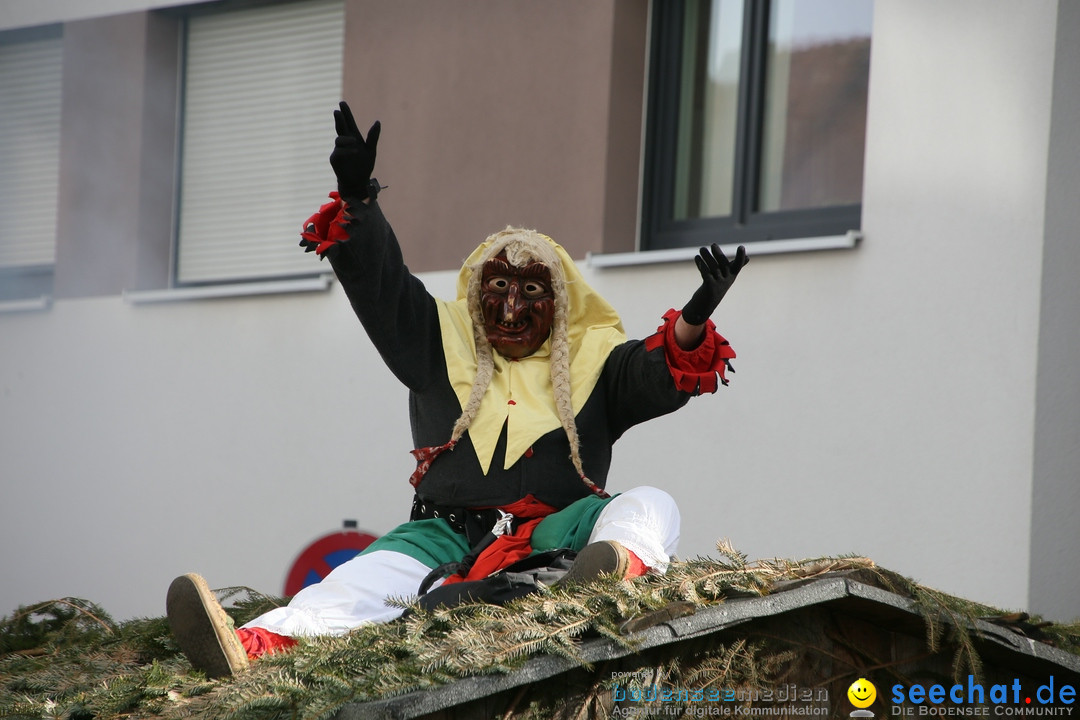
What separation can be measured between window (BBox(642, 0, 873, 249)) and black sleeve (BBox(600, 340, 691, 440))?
2026 mm

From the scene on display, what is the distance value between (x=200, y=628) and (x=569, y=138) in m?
3.61

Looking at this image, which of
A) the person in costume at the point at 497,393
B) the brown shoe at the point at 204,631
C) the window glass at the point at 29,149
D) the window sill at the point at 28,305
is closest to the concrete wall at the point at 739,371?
the window sill at the point at 28,305

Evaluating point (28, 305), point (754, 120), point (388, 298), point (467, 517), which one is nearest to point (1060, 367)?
point (754, 120)

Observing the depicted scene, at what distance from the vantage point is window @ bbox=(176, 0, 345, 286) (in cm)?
677

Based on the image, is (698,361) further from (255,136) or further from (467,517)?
(255,136)

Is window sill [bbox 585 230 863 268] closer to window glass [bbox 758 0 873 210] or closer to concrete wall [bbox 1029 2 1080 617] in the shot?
window glass [bbox 758 0 873 210]

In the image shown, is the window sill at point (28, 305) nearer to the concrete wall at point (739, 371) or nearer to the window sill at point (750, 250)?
the concrete wall at point (739, 371)

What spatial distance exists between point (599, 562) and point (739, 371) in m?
2.76

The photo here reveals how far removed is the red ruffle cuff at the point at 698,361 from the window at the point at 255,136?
3814mm

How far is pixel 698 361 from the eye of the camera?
3.21m

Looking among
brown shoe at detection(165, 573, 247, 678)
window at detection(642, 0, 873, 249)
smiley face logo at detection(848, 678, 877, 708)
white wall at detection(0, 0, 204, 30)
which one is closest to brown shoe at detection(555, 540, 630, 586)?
smiley face logo at detection(848, 678, 877, 708)

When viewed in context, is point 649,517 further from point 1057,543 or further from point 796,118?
point 796,118

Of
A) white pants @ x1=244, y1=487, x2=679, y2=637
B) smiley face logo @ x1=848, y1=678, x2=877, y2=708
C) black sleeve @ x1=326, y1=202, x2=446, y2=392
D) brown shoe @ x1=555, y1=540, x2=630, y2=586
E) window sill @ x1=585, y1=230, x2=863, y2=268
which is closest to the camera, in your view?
smiley face logo @ x1=848, y1=678, x2=877, y2=708

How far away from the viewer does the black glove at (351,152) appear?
2969mm
